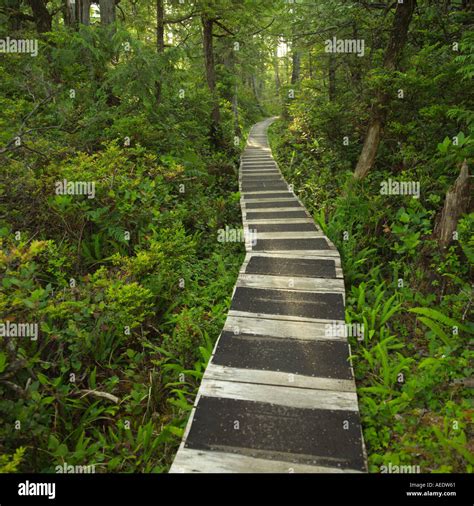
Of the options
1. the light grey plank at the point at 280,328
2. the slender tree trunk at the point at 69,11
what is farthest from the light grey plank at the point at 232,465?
the slender tree trunk at the point at 69,11

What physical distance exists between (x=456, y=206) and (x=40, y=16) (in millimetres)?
13724

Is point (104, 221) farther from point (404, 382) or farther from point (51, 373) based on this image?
point (404, 382)

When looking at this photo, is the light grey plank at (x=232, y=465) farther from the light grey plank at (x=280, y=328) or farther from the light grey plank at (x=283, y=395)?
the light grey plank at (x=280, y=328)

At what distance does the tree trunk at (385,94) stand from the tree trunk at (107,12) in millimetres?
7249

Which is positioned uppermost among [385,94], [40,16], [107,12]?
[40,16]

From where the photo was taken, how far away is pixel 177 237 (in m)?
6.45

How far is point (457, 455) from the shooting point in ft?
10.3

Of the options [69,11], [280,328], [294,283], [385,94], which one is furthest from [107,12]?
[280,328]

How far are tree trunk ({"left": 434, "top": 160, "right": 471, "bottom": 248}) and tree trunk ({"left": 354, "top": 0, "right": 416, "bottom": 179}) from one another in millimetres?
3253

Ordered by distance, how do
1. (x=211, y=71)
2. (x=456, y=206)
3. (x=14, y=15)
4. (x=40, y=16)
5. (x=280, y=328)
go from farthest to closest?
(x=211, y=71), (x=40, y=16), (x=14, y=15), (x=456, y=206), (x=280, y=328)

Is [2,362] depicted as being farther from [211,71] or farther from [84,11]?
[211,71]

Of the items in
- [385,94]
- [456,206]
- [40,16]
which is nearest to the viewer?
[456,206]
